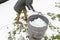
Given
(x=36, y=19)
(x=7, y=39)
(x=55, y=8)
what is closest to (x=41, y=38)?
(x=36, y=19)

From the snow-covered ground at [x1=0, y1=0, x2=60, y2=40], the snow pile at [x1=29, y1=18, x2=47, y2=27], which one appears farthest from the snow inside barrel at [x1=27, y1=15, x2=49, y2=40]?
the snow-covered ground at [x1=0, y1=0, x2=60, y2=40]

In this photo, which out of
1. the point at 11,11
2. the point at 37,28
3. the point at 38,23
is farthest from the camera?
the point at 11,11

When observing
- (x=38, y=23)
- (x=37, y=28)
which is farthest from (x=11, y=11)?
(x=37, y=28)

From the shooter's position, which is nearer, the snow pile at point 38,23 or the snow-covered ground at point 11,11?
the snow pile at point 38,23

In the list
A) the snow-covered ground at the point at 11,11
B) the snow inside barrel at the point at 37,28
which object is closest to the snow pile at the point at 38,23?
the snow inside barrel at the point at 37,28

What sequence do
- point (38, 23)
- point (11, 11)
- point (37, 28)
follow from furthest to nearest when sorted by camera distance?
1. point (11, 11)
2. point (38, 23)
3. point (37, 28)

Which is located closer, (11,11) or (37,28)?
(37,28)

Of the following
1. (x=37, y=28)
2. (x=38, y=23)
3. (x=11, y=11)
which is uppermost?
(x=11, y=11)

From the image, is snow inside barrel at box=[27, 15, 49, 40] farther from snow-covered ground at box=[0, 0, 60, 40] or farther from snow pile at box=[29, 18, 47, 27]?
snow-covered ground at box=[0, 0, 60, 40]

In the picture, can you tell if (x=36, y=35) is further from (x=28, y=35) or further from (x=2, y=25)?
(x=2, y=25)

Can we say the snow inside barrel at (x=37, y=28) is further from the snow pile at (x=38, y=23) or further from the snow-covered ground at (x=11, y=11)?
the snow-covered ground at (x=11, y=11)

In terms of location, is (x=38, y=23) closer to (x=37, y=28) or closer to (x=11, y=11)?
(x=37, y=28)

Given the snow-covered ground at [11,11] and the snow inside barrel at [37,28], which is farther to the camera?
the snow-covered ground at [11,11]

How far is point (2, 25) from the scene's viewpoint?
6746 millimetres
